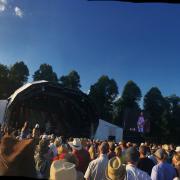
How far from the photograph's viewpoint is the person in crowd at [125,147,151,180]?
399 cm

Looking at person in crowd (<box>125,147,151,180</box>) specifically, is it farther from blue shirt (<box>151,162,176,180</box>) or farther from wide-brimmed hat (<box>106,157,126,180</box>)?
blue shirt (<box>151,162,176,180</box>)

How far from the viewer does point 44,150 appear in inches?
201

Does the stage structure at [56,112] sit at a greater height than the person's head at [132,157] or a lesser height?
greater

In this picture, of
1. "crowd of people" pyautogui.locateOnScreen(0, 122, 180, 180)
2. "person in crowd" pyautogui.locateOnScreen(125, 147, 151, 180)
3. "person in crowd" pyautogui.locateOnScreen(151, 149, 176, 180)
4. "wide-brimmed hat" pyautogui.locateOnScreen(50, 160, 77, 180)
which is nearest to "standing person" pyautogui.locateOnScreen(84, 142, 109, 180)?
"crowd of people" pyautogui.locateOnScreen(0, 122, 180, 180)

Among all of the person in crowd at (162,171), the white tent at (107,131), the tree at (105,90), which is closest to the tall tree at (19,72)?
the tree at (105,90)

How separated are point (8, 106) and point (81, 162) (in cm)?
1031

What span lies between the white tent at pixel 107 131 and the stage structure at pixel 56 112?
133cm

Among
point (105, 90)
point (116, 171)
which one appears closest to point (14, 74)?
point (116, 171)

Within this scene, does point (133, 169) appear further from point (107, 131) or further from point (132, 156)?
point (107, 131)

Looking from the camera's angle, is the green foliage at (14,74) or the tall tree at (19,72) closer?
the tall tree at (19,72)

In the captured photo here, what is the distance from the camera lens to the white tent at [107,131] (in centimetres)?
Result: 2131

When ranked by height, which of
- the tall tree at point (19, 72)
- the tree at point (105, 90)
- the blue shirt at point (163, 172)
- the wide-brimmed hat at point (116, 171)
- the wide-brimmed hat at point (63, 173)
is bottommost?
the wide-brimmed hat at point (63, 173)

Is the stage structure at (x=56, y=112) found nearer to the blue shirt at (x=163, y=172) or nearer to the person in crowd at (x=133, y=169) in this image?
the blue shirt at (x=163, y=172)

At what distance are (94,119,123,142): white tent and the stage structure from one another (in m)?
1.33
